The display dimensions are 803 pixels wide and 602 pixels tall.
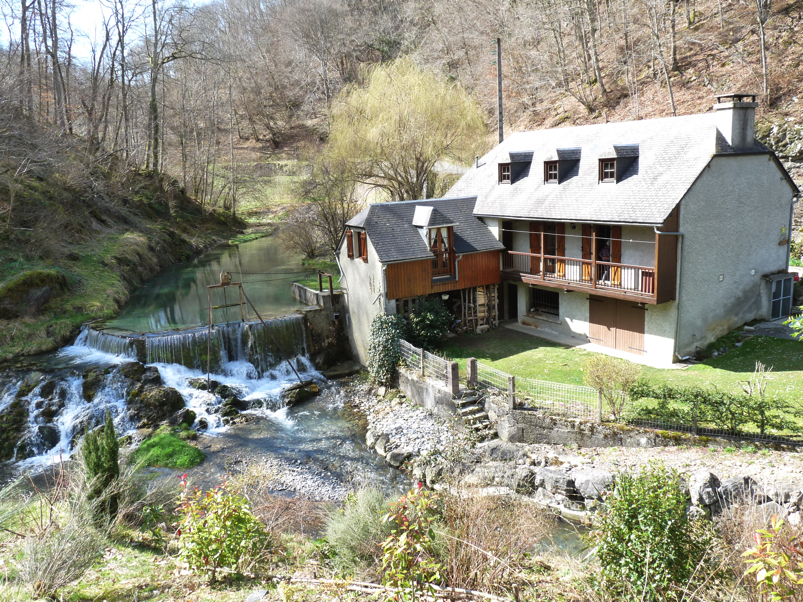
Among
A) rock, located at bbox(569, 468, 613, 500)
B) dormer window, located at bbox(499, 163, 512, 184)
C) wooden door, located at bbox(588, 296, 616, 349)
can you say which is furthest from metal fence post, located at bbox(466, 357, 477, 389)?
dormer window, located at bbox(499, 163, 512, 184)

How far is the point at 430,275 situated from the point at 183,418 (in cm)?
994

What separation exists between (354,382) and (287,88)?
59646 mm

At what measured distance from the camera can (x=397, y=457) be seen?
1655 centimetres

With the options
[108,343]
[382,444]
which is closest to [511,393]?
[382,444]

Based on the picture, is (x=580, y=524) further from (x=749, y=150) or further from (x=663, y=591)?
(x=749, y=150)

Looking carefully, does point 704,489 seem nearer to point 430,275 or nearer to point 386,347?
point 386,347

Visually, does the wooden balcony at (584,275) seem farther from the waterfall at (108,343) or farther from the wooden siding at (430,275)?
the waterfall at (108,343)

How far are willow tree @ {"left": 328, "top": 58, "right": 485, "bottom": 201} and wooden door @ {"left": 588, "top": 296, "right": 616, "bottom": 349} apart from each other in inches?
567

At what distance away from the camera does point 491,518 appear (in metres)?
9.16

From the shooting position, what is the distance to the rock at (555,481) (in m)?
13.8

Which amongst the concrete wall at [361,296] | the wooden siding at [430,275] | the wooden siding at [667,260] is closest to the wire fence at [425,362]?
the concrete wall at [361,296]

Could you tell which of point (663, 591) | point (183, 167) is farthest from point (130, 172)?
point (663, 591)

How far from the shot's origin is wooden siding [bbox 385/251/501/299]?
2131 centimetres

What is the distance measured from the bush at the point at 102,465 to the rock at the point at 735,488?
1161 centimetres
